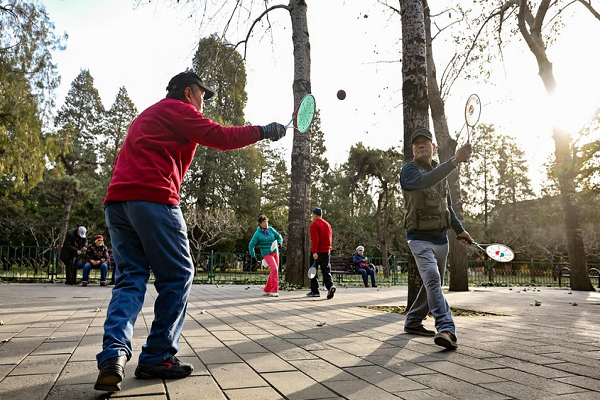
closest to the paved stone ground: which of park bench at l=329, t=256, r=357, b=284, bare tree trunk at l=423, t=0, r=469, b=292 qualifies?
bare tree trunk at l=423, t=0, r=469, b=292

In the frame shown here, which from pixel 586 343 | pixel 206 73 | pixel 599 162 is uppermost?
pixel 206 73

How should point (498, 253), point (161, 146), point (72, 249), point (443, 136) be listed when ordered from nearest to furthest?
1. point (161, 146)
2. point (498, 253)
3. point (72, 249)
4. point (443, 136)

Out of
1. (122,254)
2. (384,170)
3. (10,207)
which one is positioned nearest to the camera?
(122,254)

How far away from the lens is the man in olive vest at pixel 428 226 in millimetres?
4258

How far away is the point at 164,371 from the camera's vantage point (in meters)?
2.81

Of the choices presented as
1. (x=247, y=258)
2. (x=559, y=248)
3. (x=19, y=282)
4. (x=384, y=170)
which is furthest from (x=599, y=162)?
(x=559, y=248)

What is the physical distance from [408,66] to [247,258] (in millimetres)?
13098

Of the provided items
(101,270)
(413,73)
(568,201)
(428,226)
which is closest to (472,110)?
(428,226)

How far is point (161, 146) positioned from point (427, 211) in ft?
9.23

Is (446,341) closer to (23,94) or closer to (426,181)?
(426,181)

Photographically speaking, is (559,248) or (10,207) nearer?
(10,207)

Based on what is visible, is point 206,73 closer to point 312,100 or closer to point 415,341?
point 312,100

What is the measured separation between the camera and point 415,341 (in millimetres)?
4375

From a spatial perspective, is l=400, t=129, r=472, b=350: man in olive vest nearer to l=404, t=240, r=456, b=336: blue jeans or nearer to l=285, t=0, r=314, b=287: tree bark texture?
l=404, t=240, r=456, b=336: blue jeans
